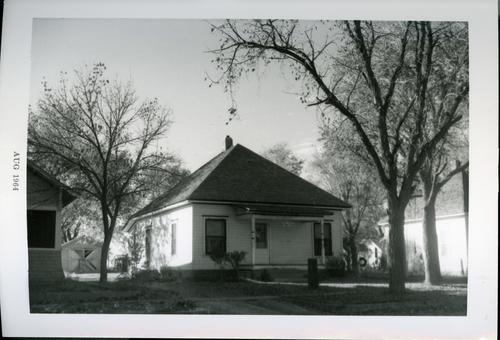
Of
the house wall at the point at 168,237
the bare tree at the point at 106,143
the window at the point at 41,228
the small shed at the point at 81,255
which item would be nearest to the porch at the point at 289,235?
the house wall at the point at 168,237

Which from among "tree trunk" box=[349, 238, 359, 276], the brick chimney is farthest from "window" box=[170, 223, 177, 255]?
"tree trunk" box=[349, 238, 359, 276]

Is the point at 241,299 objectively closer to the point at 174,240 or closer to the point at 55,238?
the point at 174,240

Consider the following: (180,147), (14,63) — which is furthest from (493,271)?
(14,63)

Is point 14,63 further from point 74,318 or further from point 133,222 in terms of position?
point 74,318

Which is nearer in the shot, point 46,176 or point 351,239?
point 46,176

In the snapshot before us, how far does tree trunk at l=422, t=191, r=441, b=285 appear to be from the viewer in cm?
1100

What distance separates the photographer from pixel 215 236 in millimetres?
11734

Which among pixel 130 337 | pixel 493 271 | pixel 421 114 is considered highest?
pixel 421 114

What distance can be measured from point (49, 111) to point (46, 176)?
1.09 m

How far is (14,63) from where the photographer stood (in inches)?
388

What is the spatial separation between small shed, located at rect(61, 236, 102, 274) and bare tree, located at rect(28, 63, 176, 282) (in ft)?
0.41

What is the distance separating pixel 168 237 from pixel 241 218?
1.43 metres

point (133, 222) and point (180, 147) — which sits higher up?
point (180, 147)

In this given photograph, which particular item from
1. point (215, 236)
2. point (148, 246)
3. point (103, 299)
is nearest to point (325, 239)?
point (215, 236)
